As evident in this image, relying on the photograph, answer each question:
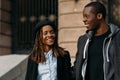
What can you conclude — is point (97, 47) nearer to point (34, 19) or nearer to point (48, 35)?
point (48, 35)

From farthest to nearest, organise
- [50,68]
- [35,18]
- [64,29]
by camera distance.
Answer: [35,18]
[64,29]
[50,68]

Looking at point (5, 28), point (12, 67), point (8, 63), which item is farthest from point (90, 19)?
point (5, 28)

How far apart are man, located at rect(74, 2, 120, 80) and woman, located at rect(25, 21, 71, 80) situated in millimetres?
505

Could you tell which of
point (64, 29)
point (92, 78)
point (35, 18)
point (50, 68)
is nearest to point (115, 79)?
point (92, 78)

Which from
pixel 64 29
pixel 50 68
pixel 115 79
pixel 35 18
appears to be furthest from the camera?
pixel 35 18

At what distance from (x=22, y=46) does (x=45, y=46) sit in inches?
338

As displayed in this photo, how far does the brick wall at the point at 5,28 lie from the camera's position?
13.5 m

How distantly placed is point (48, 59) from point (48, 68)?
4.9 inches

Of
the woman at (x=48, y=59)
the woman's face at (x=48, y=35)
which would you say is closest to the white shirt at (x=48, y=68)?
the woman at (x=48, y=59)

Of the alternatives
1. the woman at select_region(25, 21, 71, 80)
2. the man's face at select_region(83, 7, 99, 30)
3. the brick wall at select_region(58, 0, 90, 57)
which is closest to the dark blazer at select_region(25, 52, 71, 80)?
the woman at select_region(25, 21, 71, 80)

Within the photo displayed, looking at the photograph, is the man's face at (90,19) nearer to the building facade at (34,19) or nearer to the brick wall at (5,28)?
the building facade at (34,19)

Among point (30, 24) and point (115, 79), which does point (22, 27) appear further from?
point (115, 79)

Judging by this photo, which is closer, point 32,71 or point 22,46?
point 32,71

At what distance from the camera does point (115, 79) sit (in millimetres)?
4203
